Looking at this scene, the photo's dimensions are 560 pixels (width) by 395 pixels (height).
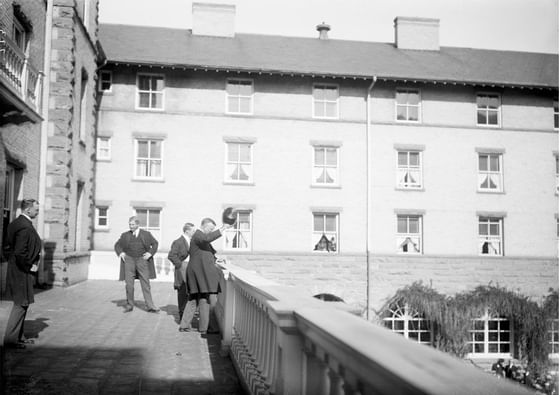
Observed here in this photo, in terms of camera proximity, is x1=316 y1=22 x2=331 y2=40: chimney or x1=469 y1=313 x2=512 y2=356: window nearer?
x1=469 y1=313 x2=512 y2=356: window

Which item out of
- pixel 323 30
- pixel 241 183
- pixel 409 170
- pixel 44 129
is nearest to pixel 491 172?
pixel 409 170

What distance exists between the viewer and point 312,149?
26297 millimetres

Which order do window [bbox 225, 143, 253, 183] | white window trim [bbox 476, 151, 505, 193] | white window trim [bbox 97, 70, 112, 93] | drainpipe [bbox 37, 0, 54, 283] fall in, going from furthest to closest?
white window trim [bbox 476, 151, 505, 193], window [bbox 225, 143, 253, 183], white window trim [bbox 97, 70, 112, 93], drainpipe [bbox 37, 0, 54, 283]

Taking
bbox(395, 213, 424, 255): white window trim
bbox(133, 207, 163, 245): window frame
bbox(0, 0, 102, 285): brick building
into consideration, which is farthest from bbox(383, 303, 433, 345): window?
bbox(0, 0, 102, 285): brick building

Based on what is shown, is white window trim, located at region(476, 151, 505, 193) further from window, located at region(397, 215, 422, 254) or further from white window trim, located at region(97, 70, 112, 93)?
white window trim, located at region(97, 70, 112, 93)

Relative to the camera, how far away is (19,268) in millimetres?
6816

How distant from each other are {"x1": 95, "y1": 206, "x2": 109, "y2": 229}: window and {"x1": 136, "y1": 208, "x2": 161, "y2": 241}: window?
1382 millimetres

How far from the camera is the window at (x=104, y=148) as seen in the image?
24.8 metres

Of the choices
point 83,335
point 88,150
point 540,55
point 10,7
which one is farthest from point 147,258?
point 540,55

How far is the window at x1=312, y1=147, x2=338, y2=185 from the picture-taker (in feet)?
86.4

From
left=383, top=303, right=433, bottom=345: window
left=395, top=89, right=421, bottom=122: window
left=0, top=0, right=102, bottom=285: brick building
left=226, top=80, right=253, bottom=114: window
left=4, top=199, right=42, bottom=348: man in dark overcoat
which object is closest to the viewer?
left=4, top=199, right=42, bottom=348: man in dark overcoat

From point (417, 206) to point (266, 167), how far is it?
7781 millimetres

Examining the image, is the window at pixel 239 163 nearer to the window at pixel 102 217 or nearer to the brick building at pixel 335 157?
the brick building at pixel 335 157

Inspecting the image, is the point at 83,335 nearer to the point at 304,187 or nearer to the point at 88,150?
the point at 88,150
